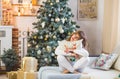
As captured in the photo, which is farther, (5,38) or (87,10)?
(5,38)

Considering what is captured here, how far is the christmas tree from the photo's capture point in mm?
4852

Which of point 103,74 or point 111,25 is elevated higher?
point 111,25

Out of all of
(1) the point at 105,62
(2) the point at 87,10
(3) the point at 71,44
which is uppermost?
(2) the point at 87,10

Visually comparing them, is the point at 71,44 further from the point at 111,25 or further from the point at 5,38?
the point at 5,38

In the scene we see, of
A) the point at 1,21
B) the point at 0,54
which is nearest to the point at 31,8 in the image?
the point at 1,21

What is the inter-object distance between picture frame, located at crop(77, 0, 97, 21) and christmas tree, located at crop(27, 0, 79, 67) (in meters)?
0.57

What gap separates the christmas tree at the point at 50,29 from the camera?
485 cm

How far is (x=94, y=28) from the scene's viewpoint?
5492 mm

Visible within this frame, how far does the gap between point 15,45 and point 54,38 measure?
1.71 m

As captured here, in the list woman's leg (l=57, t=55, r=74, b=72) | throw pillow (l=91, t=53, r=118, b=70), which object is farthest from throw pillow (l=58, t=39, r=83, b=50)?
throw pillow (l=91, t=53, r=118, b=70)

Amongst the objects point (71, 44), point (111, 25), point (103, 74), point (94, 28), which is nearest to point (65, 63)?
point (71, 44)

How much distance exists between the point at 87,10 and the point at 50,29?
1.07 metres

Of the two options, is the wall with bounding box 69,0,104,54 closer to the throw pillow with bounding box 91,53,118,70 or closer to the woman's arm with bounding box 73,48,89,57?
the throw pillow with bounding box 91,53,118,70

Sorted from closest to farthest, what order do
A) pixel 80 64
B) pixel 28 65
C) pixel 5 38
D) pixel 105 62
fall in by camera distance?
1. pixel 80 64
2. pixel 105 62
3. pixel 28 65
4. pixel 5 38
